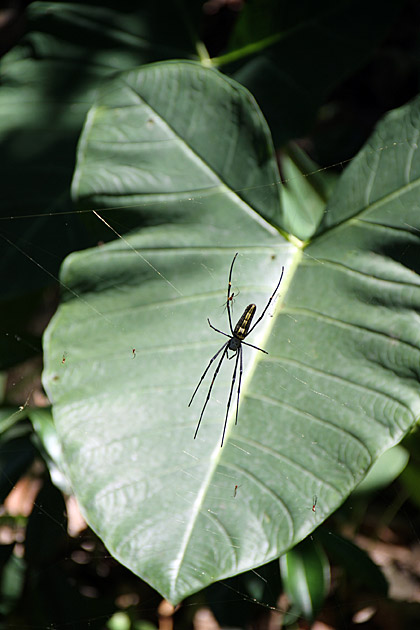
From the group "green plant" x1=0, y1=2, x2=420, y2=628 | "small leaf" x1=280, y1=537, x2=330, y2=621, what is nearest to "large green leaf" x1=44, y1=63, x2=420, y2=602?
"green plant" x1=0, y1=2, x2=420, y2=628

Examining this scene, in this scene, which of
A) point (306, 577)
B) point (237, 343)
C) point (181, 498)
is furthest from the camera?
point (306, 577)

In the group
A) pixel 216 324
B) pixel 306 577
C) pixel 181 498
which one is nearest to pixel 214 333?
pixel 216 324

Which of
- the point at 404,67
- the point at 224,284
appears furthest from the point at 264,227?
the point at 404,67

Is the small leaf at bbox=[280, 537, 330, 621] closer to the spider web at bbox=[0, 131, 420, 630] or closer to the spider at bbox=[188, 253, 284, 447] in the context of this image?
the spider web at bbox=[0, 131, 420, 630]

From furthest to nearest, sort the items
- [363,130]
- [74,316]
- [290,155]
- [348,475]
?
[363,130] → [290,155] → [74,316] → [348,475]

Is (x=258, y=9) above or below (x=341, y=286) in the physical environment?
above

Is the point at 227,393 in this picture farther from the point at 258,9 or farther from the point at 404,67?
the point at 404,67

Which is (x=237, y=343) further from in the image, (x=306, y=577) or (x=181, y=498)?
(x=306, y=577)
